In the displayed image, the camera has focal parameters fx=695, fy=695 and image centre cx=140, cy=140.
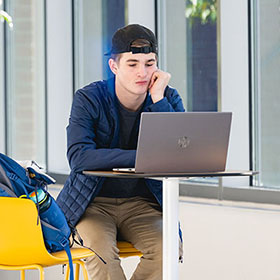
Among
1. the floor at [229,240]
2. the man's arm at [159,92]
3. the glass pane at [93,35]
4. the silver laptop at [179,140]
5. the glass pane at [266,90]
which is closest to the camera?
the silver laptop at [179,140]

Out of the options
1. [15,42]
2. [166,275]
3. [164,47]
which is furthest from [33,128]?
[166,275]

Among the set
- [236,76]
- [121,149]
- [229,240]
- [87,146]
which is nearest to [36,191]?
[87,146]

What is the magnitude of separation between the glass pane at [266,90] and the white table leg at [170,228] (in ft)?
4.05

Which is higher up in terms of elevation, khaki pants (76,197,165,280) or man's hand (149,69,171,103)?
man's hand (149,69,171,103)

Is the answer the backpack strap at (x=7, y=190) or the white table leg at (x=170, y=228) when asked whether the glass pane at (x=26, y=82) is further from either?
the white table leg at (x=170, y=228)

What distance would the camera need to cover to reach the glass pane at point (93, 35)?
4.93 m

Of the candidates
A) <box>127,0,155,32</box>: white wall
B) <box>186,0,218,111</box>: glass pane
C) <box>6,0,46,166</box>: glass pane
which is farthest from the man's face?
<box>6,0,46,166</box>: glass pane

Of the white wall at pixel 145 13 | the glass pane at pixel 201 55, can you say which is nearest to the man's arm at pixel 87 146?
the glass pane at pixel 201 55

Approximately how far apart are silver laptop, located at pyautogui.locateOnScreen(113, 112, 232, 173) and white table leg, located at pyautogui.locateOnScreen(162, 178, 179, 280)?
183mm

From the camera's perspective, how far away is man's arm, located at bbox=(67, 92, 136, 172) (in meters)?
2.64

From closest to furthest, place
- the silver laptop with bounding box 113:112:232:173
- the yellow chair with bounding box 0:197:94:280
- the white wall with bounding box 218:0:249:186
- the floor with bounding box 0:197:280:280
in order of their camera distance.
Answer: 1. the silver laptop with bounding box 113:112:232:173
2. the yellow chair with bounding box 0:197:94:280
3. the floor with bounding box 0:197:280:280
4. the white wall with bounding box 218:0:249:186

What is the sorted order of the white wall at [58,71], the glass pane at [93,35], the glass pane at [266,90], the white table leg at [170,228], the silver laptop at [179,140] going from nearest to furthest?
the silver laptop at [179,140]
the white table leg at [170,228]
the glass pane at [266,90]
the glass pane at [93,35]
the white wall at [58,71]

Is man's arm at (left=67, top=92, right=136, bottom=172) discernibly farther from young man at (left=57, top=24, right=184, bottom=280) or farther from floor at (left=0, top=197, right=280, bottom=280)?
floor at (left=0, top=197, right=280, bottom=280)

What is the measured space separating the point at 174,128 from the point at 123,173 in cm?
23
